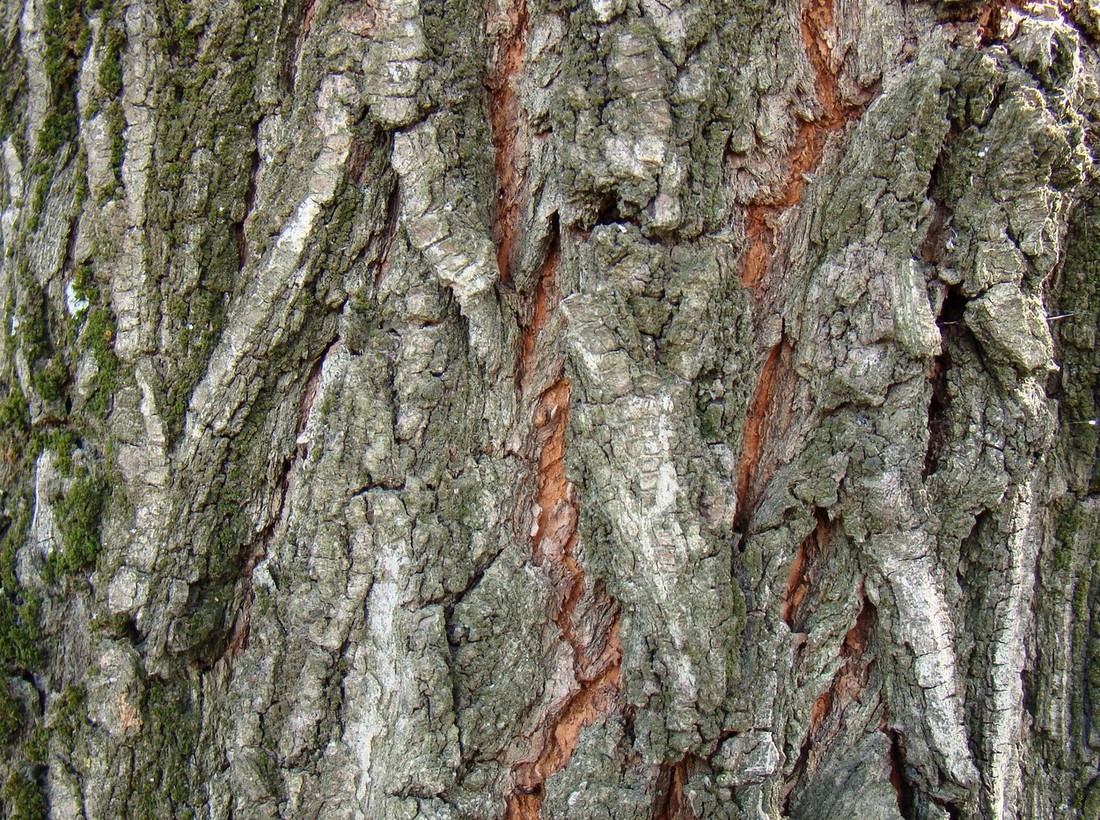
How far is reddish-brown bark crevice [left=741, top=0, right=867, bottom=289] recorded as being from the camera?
191 centimetres

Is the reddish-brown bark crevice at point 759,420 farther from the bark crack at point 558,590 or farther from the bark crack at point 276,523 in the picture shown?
the bark crack at point 276,523

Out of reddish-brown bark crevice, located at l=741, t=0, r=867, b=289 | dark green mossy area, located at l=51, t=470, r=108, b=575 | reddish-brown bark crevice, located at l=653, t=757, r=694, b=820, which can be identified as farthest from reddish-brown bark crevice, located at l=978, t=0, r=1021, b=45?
dark green mossy area, located at l=51, t=470, r=108, b=575

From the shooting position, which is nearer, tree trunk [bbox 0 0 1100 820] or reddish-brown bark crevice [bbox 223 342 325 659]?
tree trunk [bbox 0 0 1100 820]

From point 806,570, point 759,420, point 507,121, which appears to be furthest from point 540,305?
point 806,570

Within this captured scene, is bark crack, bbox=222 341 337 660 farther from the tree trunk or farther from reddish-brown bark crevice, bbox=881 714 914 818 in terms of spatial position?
reddish-brown bark crevice, bbox=881 714 914 818

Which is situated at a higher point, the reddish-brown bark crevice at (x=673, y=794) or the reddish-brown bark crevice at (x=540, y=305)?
the reddish-brown bark crevice at (x=540, y=305)

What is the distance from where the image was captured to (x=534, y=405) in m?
1.87

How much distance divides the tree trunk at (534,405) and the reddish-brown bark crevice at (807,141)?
11 millimetres

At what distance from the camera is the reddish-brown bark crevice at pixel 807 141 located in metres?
1.91

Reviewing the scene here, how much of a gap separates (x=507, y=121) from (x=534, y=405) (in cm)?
68

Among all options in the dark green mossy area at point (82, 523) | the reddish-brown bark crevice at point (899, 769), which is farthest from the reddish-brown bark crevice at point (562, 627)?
the dark green mossy area at point (82, 523)

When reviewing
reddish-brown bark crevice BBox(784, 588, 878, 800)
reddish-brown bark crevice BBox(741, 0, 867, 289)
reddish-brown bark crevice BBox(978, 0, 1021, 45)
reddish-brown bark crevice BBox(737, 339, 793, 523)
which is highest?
reddish-brown bark crevice BBox(978, 0, 1021, 45)

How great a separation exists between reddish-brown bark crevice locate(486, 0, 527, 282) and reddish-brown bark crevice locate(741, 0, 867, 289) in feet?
1.79

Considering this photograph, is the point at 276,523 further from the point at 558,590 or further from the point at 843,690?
the point at 843,690
